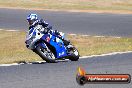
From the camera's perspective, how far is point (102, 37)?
23.3 meters

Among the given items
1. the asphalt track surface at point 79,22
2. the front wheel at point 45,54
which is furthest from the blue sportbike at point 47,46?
the asphalt track surface at point 79,22

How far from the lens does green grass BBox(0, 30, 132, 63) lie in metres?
16.8

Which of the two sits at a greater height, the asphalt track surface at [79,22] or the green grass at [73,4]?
the asphalt track surface at [79,22]

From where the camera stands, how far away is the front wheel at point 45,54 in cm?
1449

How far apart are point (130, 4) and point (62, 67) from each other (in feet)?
104

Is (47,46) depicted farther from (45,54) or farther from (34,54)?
(34,54)

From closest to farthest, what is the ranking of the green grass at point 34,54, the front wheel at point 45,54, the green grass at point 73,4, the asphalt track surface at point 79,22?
the front wheel at point 45,54
the green grass at point 34,54
the asphalt track surface at point 79,22
the green grass at point 73,4

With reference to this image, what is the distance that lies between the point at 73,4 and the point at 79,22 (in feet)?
40.6

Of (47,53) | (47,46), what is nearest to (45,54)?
(47,53)

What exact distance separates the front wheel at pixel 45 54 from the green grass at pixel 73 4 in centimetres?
2446

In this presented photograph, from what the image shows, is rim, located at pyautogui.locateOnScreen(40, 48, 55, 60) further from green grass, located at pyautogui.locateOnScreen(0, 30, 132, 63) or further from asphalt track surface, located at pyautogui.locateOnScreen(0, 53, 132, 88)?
green grass, located at pyautogui.locateOnScreen(0, 30, 132, 63)

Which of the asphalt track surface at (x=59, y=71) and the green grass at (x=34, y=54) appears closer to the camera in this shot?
the asphalt track surface at (x=59, y=71)

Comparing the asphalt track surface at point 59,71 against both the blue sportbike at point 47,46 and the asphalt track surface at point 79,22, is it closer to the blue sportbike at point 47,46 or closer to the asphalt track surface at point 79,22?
the blue sportbike at point 47,46

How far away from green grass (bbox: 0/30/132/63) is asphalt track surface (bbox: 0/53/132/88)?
1.76 metres
